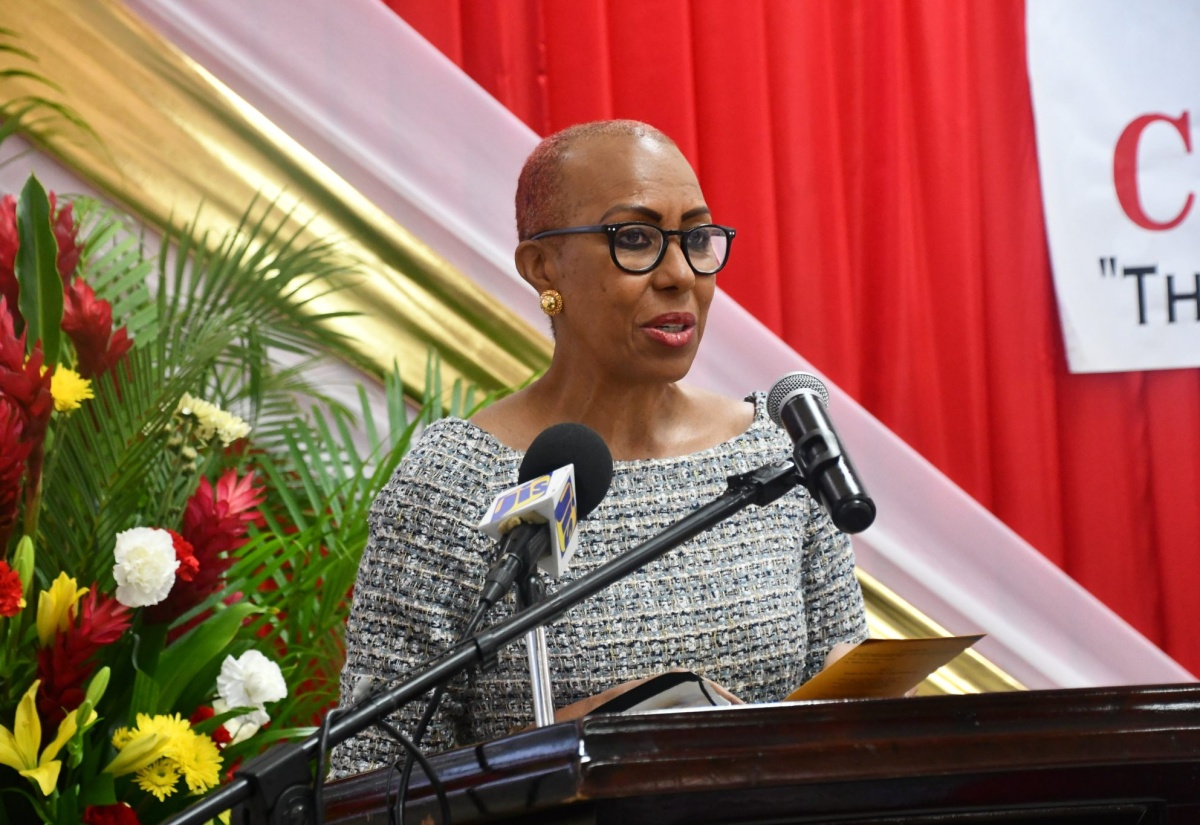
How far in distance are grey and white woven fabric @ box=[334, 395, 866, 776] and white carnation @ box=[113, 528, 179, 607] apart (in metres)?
0.24

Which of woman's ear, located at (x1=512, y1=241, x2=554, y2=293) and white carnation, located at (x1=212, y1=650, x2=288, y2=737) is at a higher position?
woman's ear, located at (x1=512, y1=241, x2=554, y2=293)

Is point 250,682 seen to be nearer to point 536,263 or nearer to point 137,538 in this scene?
point 137,538

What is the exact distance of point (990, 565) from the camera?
2.99m

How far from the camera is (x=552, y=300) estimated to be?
69.2 inches

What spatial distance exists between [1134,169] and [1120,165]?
0.11 ft

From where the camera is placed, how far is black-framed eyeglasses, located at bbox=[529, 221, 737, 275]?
1.67m

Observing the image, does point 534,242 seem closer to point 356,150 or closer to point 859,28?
point 356,150

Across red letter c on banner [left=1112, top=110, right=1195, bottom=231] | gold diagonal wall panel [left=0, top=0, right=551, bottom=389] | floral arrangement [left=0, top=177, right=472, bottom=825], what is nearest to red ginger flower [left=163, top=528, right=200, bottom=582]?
floral arrangement [left=0, top=177, right=472, bottom=825]

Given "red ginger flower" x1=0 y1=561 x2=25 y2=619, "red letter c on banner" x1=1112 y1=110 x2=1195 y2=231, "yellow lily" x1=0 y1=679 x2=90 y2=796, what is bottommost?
"yellow lily" x1=0 y1=679 x2=90 y2=796

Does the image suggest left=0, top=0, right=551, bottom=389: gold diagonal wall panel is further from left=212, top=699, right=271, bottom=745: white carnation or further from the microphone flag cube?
the microphone flag cube

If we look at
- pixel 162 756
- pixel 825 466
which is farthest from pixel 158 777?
pixel 825 466

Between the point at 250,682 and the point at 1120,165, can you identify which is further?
the point at 1120,165

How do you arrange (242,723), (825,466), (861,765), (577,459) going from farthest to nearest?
(242,723) < (577,459) < (825,466) < (861,765)

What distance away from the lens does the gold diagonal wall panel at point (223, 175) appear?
2.65 meters
